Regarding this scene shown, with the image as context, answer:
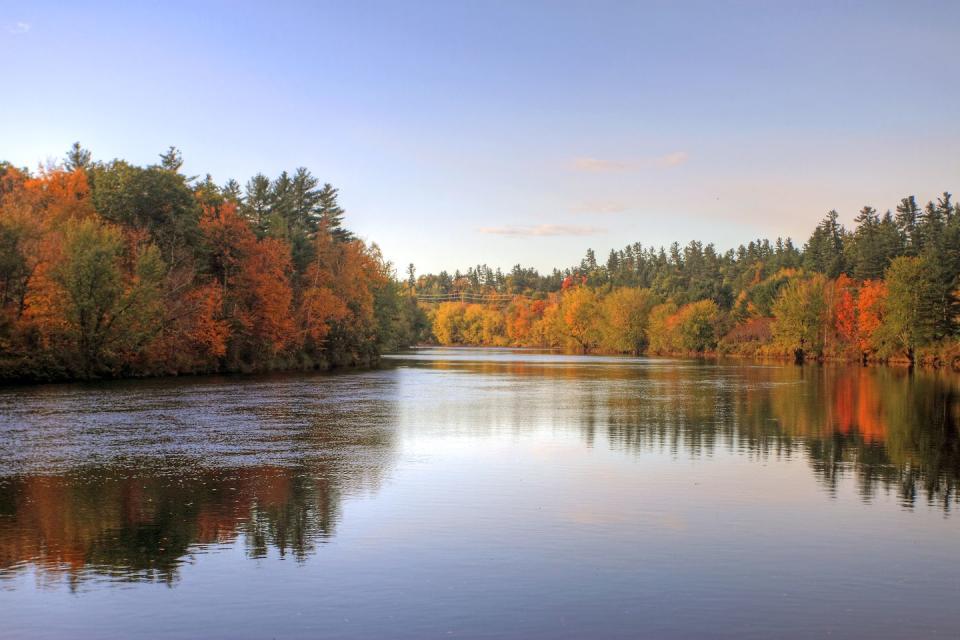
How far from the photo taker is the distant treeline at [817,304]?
8056 centimetres

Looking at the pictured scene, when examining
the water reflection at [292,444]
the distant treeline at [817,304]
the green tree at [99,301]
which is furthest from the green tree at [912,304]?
the green tree at [99,301]

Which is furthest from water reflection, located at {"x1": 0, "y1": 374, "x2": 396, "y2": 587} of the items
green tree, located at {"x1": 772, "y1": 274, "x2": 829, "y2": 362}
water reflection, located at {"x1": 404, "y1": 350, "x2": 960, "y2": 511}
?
green tree, located at {"x1": 772, "y1": 274, "x2": 829, "y2": 362}

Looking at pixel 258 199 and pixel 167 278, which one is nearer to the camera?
pixel 167 278

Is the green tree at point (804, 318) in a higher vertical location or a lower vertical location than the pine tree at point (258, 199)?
lower

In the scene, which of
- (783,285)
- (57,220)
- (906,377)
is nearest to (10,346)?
(57,220)

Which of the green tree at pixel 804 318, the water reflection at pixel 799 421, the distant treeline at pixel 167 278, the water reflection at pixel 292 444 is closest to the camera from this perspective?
the water reflection at pixel 292 444

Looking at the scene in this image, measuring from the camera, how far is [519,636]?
9.41 m

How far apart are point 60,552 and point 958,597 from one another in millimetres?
13232

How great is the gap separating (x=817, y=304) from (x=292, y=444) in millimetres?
88483

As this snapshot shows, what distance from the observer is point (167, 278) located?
188ft

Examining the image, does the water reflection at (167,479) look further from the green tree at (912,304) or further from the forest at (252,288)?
the green tree at (912,304)

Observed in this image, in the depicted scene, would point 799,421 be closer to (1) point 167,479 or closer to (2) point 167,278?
(1) point 167,479

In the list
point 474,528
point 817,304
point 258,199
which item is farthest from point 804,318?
point 474,528

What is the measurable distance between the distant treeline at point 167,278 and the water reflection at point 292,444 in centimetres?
570
